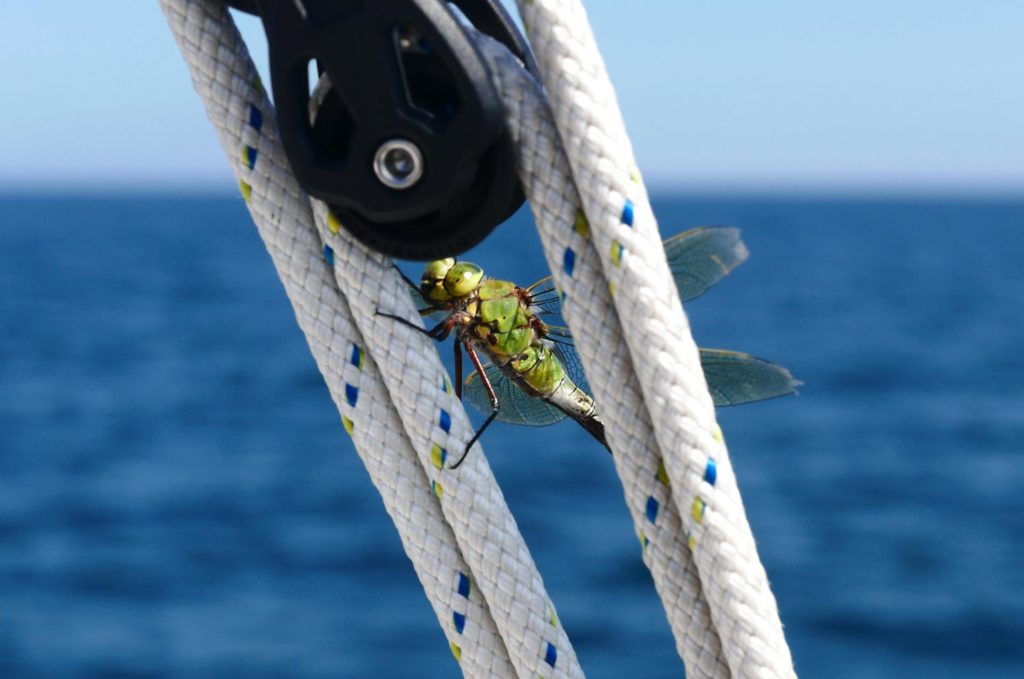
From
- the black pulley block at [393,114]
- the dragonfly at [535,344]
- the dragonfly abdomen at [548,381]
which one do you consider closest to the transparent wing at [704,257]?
the dragonfly at [535,344]

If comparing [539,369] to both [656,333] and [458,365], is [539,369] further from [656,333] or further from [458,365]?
[656,333]

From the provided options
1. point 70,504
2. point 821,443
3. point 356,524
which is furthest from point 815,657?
point 70,504

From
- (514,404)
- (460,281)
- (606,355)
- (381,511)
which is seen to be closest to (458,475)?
(606,355)

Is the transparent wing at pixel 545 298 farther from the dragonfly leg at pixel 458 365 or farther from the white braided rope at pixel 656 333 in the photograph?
the white braided rope at pixel 656 333

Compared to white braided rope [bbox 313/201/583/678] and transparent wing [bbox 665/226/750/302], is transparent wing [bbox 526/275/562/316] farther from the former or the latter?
white braided rope [bbox 313/201/583/678]

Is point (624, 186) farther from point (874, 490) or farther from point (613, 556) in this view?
point (874, 490)
